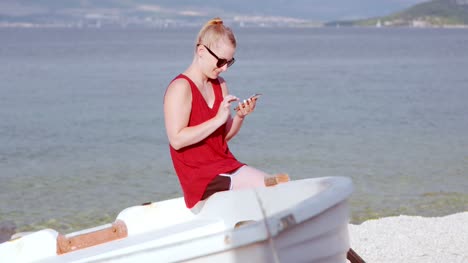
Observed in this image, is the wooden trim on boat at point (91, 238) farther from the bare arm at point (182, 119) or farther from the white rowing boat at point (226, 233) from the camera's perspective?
the bare arm at point (182, 119)

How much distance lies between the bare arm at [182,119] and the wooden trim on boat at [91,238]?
0.67m

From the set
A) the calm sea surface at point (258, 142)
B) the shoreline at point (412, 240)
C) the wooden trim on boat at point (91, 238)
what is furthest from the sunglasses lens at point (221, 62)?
the calm sea surface at point (258, 142)

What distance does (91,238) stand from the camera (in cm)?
549

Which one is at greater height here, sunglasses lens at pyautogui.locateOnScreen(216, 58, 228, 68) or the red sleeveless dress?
sunglasses lens at pyautogui.locateOnScreen(216, 58, 228, 68)

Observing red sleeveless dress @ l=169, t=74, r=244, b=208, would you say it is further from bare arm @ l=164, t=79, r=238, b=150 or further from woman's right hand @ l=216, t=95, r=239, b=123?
woman's right hand @ l=216, t=95, r=239, b=123

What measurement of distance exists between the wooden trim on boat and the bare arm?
0.67 metres

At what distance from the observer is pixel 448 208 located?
11.1m

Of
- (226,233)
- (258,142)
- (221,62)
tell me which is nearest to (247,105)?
(221,62)

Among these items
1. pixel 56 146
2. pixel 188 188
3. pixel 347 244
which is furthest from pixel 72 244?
pixel 56 146

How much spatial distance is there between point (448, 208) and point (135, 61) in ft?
129

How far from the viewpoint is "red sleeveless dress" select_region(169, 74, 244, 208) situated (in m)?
5.47

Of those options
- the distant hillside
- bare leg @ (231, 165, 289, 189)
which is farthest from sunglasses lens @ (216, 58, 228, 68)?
the distant hillside

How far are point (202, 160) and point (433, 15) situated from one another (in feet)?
599

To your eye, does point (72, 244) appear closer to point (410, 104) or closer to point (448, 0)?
point (410, 104)
